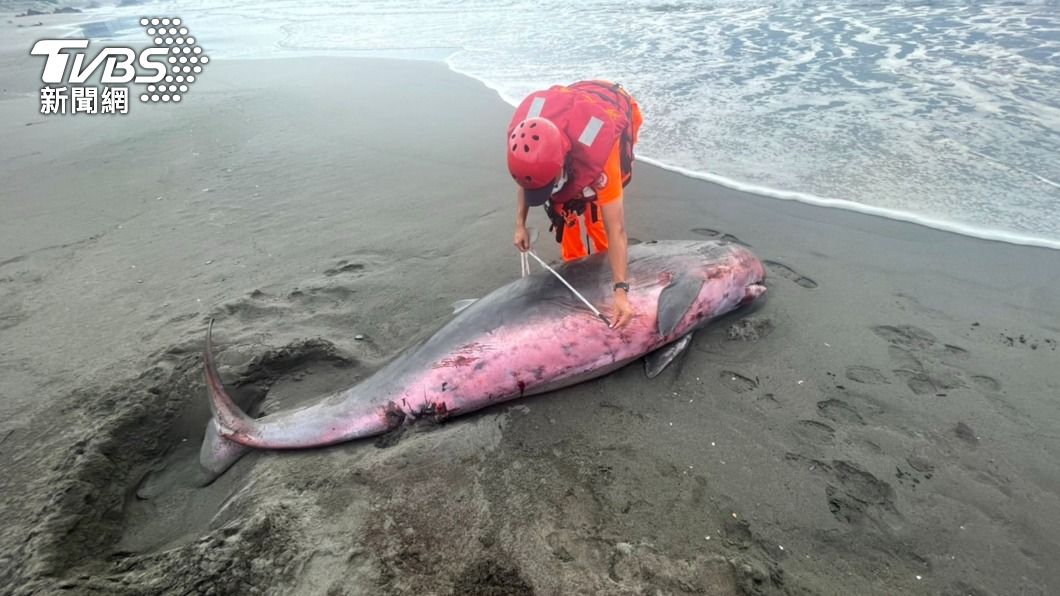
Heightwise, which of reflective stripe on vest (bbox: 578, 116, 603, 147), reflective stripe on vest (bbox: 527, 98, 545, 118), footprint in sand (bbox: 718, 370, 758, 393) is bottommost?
footprint in sand (bbox: 718, 370, 758, 393)

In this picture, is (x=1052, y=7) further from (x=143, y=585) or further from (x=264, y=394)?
(x=143, y=585)

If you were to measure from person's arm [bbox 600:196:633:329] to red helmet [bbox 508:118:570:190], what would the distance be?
1.43ft

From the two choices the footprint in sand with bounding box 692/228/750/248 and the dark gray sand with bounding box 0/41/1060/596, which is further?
the footprint in sand with bounding box 692/228/750/248

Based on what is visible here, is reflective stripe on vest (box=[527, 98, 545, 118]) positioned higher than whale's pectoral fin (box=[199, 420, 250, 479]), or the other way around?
reflective stripe on vest (box=[527, 98, 545, 118])

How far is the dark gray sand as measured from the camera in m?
2.41

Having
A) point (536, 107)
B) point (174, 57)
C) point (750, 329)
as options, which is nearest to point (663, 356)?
point (750, 329)

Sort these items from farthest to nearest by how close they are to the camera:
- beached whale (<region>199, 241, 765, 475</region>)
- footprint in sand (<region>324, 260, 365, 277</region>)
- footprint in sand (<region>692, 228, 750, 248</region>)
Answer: footprint in sand (<region>692, 228, 750, 248</region>)
footprint in sand (<region>324, 260, 365, 277</region>)
beached whale (<region>199, 241, 765, 475</region>)

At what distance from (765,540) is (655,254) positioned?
2.12m

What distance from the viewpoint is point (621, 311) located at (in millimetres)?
3533

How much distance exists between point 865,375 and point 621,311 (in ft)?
4.90

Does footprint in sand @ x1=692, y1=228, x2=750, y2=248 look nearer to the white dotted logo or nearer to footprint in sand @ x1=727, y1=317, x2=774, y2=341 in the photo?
footprint in sand @ x1=727, y1=317, x2=774, y2=341

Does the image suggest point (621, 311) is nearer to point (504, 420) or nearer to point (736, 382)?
point (736, 382)

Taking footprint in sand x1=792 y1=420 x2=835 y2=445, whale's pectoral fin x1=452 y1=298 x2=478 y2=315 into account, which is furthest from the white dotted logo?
footprint in sand x1=792 y1=420 x2=835 y2=445

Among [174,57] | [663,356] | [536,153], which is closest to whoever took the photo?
[536,153]
